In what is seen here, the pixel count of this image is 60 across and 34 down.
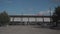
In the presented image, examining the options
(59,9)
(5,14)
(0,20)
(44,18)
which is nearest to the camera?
(59,9)

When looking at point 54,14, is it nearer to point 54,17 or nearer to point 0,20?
point 54,17

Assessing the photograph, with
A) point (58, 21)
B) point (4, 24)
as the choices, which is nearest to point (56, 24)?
point (58, 21)

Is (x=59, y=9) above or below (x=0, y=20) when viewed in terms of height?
above

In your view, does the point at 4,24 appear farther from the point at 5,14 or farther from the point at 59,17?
the point at 59,17

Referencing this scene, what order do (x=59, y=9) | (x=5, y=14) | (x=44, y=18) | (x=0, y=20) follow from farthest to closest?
1. (x=44, y=18)
2. (x=5, y=14)
3. (x=0, y=20)
4. (x=59, y=9)

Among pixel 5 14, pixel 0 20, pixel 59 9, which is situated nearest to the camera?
pixel 59 9

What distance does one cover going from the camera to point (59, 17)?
4272 centimetres

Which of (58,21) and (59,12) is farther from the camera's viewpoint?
(58,21)

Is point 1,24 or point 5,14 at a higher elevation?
point 5,14

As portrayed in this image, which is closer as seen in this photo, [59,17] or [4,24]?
[59,17]

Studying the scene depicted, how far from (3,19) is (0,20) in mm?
1711

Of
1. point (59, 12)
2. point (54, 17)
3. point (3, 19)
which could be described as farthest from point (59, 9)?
point (3, 19)

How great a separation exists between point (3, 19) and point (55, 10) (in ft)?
54.0

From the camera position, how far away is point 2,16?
47250 mm
